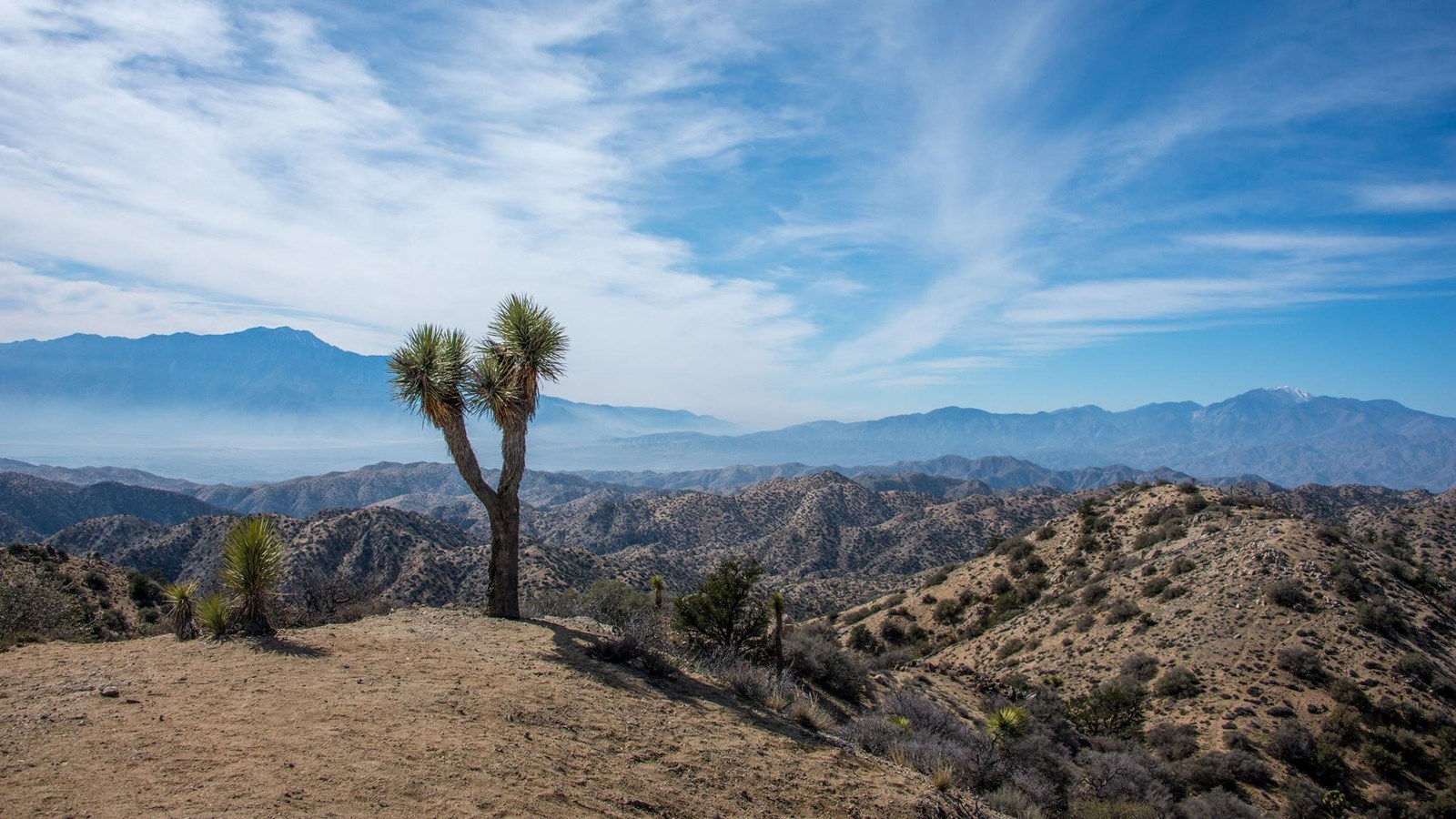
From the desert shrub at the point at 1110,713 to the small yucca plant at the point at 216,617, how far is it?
22327mm

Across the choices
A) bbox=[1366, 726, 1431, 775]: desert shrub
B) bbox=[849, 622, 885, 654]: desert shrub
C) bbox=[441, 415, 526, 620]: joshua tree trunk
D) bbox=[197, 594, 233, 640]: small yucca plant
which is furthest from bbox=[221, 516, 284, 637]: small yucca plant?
bbox=[849, 622, 885, 654]: desert shrub

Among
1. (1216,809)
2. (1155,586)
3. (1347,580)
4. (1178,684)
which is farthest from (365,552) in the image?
(1347,580)

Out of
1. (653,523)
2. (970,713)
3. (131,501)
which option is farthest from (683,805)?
(131,501)

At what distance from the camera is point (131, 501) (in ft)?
344

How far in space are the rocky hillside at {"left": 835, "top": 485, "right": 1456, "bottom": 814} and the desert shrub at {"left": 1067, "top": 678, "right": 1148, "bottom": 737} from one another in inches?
2.3

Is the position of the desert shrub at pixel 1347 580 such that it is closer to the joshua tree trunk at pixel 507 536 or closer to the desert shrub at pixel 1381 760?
the desert shrub at pixel 1381 760

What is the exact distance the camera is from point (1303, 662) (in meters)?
21.7

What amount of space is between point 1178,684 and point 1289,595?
702cm

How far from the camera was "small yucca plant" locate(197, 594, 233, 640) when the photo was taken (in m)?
9.75

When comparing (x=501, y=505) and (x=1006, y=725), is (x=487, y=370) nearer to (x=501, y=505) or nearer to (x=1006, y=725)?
(x=501, y=505)

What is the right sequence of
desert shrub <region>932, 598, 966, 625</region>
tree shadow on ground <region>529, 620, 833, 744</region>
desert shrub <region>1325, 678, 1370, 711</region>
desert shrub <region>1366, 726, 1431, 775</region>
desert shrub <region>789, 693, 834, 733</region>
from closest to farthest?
tree shadow on ground <region>529, 620, 833, 744</region>, desert shrub <region>789, 693, 834, 733</region>, desert shrub <region>1366, 726, 1431, 775</region>, desert shrub <region>1325, 678, 1370, 711</region>, desert shrub <region>932, 598, 966, 625</region>

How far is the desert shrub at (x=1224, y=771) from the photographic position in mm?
16703

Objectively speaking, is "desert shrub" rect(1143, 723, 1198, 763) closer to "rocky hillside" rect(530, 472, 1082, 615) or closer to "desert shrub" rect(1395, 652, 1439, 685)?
"desert shrub" rect(1395, 652, 1439, 685)

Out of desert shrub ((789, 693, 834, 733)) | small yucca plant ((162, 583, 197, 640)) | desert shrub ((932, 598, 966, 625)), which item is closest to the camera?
desert shrub ((789, 693, 834, 733))
